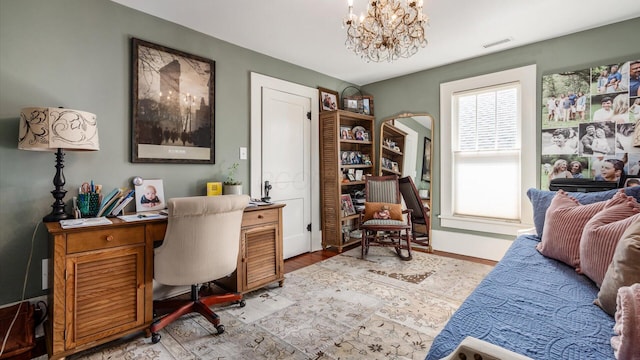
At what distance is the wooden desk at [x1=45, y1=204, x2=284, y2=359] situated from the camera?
1663 mm

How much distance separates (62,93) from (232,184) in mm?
1431

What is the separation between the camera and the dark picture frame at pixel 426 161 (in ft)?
13.0

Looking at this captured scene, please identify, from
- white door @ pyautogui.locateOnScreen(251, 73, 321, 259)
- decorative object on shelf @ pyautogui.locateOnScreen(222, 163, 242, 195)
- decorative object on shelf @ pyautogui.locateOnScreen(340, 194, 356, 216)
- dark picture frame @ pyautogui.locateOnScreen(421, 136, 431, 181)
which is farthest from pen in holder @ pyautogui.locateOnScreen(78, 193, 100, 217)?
dark picture frame @ pyautogui.locateOnScreen(421, 136, 431, 181)

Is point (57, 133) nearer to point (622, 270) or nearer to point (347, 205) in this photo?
point (622, 270)

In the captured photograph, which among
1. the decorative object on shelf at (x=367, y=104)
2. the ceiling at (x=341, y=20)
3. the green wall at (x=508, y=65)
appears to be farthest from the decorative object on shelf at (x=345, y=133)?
the ceiling at (x=341, y=20)

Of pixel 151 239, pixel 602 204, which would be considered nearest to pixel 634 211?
pixel 602 204

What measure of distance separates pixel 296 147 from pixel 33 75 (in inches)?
96.2

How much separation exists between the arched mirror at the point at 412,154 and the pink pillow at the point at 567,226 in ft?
6.66

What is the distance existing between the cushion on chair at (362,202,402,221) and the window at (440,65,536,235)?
0.68m

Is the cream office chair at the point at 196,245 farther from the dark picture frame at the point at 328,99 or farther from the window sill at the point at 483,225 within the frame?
the window sill at the point at 483,225

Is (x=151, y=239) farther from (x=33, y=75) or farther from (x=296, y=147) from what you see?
(x=296, y=147)

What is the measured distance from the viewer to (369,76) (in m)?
4.25

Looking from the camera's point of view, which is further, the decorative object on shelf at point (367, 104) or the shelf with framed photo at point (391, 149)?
the decorative object on shelf at point (367, 104)

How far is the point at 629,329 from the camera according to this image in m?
0.80
